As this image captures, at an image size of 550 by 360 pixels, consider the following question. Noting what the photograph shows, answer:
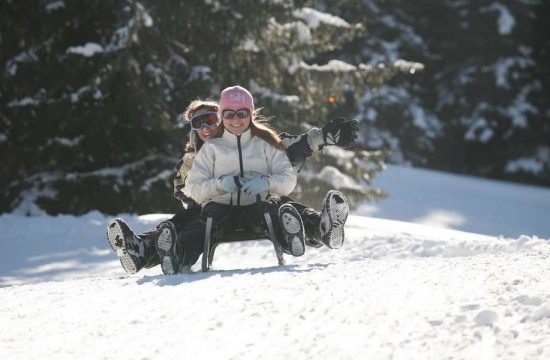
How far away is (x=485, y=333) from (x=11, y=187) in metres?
12.2

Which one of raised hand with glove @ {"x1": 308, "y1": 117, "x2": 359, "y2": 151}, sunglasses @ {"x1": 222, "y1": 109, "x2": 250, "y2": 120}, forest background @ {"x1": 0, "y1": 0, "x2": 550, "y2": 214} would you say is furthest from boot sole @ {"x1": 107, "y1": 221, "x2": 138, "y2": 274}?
forest background @ {"x1": 0, "y1": 0, "x2": 550, "y2": 214}

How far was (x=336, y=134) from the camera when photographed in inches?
256

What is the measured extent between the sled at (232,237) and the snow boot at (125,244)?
21.7 inches

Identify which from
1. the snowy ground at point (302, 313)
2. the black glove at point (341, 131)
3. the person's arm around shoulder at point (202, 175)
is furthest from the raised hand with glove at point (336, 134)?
the snowy ground at point (302, 313)

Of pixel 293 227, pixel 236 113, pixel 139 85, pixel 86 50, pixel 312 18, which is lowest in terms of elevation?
pixel 293 227

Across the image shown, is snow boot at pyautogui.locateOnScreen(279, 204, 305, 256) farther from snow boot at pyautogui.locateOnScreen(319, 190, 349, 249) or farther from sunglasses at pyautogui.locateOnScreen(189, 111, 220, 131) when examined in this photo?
sunglasses at pyautogui.locateOnScreen(189, 111, 220, 131)

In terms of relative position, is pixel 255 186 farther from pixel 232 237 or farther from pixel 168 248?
pixel 168 248

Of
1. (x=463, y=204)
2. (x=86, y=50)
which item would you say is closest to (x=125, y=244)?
(x=86, y=50)

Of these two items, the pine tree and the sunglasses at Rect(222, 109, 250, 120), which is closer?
the sunglasses at Rect(222, 109, 250, 120)

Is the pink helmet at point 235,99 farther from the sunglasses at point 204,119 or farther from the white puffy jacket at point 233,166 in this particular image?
the sunglasses at point 204,119

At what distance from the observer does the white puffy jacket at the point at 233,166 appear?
6.02m

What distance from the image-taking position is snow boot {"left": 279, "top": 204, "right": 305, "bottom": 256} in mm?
5574

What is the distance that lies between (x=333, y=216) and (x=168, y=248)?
4.06ft

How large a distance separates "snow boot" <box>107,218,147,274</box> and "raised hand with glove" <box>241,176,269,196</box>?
96cm
